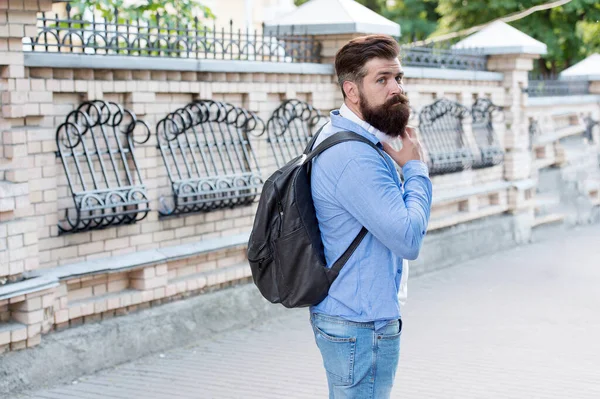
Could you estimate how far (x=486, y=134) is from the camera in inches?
507

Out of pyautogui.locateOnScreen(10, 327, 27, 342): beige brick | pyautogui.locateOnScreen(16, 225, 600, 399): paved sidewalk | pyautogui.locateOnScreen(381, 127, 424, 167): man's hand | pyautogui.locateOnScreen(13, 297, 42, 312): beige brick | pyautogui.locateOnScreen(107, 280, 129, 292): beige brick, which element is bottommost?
pyautogui.locateOnScreen(16, 225, 600, 399): paved sidewalk

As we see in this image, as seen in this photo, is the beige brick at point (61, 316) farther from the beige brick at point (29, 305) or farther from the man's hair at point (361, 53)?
the man's hair at point (361, 53)

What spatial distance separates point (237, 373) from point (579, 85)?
37.4 feet

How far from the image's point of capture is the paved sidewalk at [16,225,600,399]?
657cm

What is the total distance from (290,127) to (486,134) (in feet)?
14.5

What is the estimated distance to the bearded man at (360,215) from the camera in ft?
11.3

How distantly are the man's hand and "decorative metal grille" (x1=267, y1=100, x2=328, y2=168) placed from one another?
5051 millimetres

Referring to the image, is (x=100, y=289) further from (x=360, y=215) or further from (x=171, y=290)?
(x=360, y=215)

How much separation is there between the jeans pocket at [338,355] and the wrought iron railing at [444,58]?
720 cm

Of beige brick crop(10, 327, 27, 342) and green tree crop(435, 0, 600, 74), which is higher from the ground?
green tree crop(435, 0, 600, 74)

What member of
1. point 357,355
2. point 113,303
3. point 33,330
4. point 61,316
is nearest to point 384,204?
point 357,355

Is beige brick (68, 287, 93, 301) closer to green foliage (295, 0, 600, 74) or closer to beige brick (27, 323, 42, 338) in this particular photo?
beige brick (27, 323, 42, 338)

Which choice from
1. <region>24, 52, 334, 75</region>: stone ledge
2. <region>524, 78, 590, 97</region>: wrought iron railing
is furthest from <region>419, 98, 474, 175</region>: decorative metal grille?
<region>24, 52, 334, 75</region>: stone ledge

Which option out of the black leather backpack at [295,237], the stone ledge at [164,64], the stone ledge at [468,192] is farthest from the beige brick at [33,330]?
the stone ledge at [468,192]
